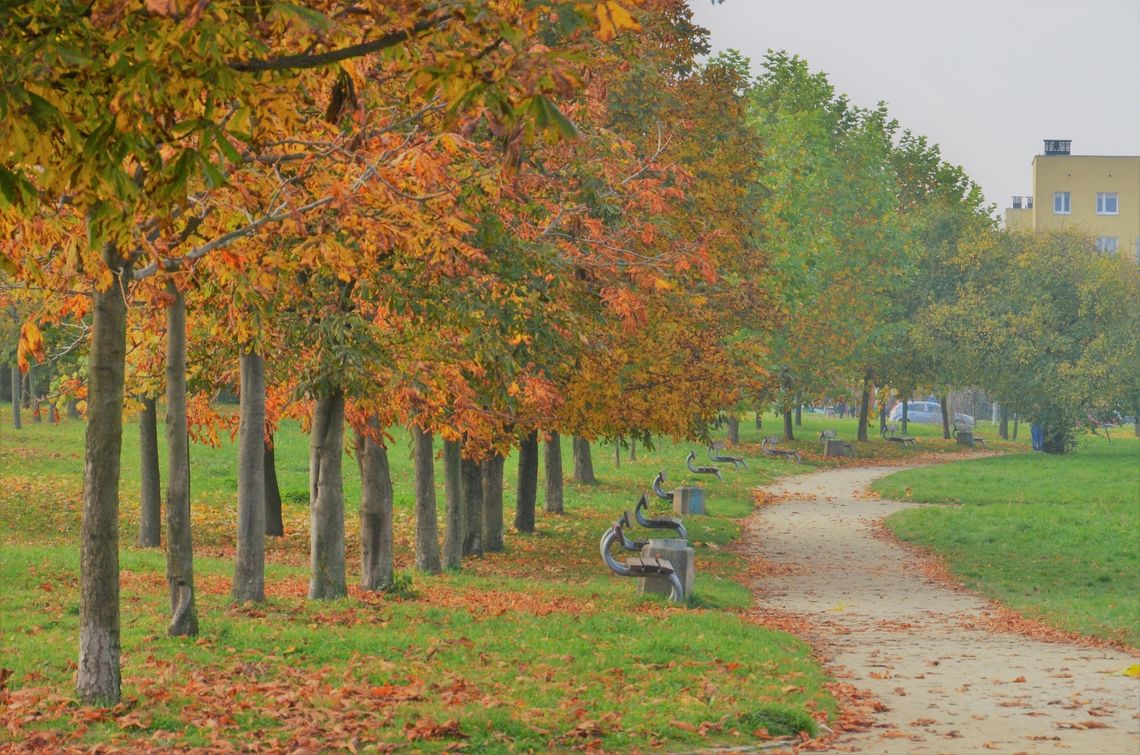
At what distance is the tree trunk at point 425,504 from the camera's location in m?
Result: 18.9

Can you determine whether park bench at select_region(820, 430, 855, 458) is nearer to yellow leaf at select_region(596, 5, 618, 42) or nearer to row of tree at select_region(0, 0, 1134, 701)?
row of tree at select_region(0, 0, 1134, 701)

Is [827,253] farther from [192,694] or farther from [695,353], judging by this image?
[192,694]

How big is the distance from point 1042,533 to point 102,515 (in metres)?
20.9

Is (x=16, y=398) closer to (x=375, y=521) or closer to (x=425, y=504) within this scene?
(x=425, y=504)

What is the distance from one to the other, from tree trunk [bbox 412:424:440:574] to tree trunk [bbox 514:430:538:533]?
6.43 metres

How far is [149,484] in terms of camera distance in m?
21.7

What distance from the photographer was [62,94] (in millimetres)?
6547

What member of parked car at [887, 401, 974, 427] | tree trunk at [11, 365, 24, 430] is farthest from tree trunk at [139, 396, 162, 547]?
parked car at [887, 401, 974, 427]

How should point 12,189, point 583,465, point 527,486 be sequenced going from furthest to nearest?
point 583,465 → point 527,486 → point 12,189

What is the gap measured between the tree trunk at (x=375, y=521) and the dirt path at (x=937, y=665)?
4.33 meters

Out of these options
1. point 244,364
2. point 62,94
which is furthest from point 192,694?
point 244,364

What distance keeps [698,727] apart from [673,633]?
13.5ft

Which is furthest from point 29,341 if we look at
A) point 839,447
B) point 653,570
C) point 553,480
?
point 839,447

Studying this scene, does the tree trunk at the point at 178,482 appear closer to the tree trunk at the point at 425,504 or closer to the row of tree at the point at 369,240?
the row of tree at the point at 369,240
